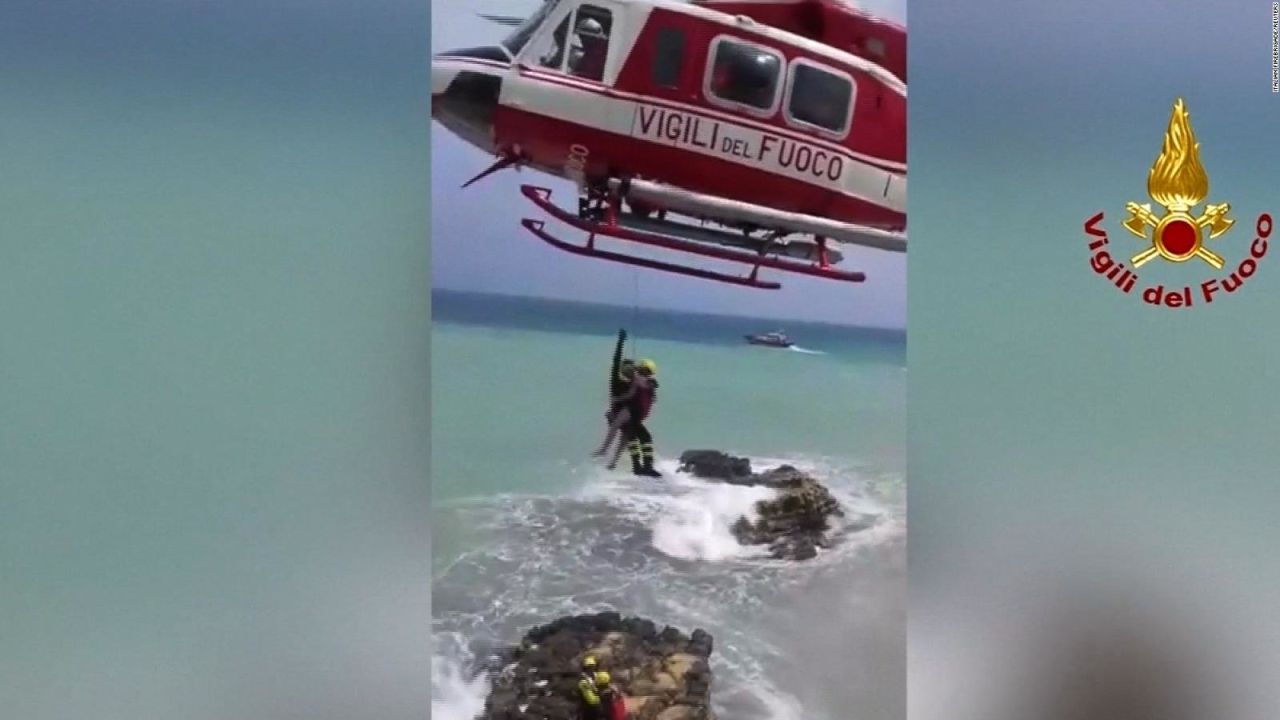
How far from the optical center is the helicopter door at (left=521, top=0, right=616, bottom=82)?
1307mm

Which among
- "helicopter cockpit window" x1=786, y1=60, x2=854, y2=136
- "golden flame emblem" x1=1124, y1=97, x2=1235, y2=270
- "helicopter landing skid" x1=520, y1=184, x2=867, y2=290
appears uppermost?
"helicopter cockpit window" x1=786, y1=60, x2=854, y2=136

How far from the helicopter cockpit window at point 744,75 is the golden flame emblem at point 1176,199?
572mm

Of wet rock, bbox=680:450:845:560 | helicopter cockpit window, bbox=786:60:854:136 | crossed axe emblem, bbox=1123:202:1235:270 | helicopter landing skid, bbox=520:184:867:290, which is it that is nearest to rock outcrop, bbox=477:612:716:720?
wet rock, bbox=680:450:845:560

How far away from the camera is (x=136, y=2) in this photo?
48.4 inches

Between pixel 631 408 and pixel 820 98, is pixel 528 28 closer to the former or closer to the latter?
pixel 820 98

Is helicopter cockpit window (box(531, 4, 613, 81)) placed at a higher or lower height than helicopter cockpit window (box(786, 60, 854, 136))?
higher

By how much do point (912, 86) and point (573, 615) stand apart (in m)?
0.89

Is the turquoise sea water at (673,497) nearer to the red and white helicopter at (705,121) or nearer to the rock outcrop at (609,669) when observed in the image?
the rock outcrop at (609,669)

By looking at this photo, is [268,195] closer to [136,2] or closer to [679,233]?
[136,2]

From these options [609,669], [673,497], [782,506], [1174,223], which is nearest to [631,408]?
[673,497]

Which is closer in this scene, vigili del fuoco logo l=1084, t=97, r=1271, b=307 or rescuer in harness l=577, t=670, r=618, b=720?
rescuer in harness l=577, t=670, r=618, b=720

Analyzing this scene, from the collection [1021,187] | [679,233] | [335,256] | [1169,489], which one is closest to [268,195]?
[335,256]

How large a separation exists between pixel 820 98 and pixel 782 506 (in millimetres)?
586

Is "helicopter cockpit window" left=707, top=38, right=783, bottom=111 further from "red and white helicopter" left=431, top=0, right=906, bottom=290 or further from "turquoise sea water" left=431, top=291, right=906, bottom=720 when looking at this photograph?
"turquoise sea water" left=431, top=291, right=906, bottom=720
